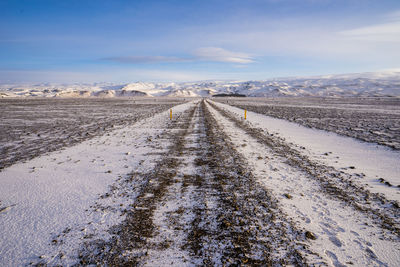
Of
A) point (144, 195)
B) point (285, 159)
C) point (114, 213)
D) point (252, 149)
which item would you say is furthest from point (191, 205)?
point (252, 149)

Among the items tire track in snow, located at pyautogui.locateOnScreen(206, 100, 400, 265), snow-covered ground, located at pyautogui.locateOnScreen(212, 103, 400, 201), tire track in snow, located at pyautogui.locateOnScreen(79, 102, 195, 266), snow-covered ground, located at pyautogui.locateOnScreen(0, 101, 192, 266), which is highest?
tire track in snow, located at pyautogui.locateOnScreen(79, 102, 195, 266)

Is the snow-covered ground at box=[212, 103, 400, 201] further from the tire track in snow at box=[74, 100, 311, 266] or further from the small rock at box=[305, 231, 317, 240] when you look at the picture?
the tire track in snow at box=[74, 100, 311, 266]

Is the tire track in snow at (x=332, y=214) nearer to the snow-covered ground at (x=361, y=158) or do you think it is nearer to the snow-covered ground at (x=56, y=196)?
the snow-covered ground at (x=361, y=158)

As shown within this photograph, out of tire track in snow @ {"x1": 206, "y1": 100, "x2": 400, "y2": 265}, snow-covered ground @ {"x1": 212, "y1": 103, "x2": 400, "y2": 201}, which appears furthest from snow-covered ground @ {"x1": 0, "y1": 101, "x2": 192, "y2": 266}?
snow-covered ground @ {"x1": 212, "y1": 103, "x2": 400, "y2": 201}

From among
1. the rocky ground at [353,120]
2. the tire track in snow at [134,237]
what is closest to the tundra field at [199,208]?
the tire track in snow at [134,237]

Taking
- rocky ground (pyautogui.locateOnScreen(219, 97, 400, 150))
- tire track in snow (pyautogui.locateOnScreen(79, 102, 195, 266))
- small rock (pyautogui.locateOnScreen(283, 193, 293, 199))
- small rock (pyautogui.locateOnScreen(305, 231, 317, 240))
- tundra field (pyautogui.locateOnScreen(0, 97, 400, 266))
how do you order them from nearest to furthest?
tire track in snow (pyautogui.locateOnScreen(79, 102, 195, 266)) → tundra field (pyautogui.locateOnScreen(0, 97, 400, 266)) → small rock (pyautogui.locateOnScreen(305, 231, 317, 240)) → small rock (pyautogui.locateOnScreen(283, 193, 293, 199)) → rocky ground (pyautogui.locateOnScreen(219, 97, 400, 150))

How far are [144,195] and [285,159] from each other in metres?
5.76

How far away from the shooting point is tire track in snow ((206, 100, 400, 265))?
343 centimetres

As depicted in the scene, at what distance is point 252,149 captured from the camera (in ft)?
32.4

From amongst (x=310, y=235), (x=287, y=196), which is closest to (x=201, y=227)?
(x=310, y=235)

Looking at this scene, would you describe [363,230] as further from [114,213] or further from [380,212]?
[114,213]

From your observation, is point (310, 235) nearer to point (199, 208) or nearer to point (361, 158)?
point (199, 208)

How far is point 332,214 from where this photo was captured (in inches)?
178

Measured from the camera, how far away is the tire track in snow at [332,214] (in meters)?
3.43
